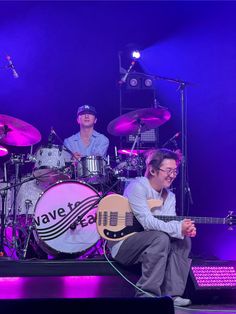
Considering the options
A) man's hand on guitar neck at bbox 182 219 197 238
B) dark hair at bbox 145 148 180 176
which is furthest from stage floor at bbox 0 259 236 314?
dark hair at bbox 145 148 180 176

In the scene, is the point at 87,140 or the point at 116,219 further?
the point at 87,140

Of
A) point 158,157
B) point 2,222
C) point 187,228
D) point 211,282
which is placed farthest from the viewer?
point 2,222

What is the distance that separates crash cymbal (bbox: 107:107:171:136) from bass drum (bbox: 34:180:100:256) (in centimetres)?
99

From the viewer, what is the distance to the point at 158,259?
383 centimetres

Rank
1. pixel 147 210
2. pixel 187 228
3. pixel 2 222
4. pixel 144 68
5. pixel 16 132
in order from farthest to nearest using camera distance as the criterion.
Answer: pixel 144 68, pixel 16 132, pixel 2 222, pixel 147 210, pixel 187 228

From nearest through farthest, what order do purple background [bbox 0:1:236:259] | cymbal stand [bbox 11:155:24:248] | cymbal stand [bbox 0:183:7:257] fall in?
cymbal stand [bbox 0:183:7:257] < cymbal stand [bbox 11:155:24:248] < purple background [bbox 0:1:236:259]

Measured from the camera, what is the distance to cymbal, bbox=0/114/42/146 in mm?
5112

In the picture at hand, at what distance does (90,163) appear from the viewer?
5.18 metres

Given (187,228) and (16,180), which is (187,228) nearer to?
(187,228)

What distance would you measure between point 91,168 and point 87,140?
3.42 feet

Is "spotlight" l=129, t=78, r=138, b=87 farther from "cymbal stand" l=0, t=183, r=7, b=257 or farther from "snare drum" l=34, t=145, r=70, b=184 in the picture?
"cymbal stand" l=0, t=183, r=7, b=257

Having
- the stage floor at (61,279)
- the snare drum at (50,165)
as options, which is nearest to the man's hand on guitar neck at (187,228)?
the stage floor at (61,279)

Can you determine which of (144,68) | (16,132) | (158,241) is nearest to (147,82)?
(144,68)

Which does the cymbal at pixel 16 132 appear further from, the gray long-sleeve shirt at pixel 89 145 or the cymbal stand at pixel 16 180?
the gray long-sleeve shirt at pixel 89 145
